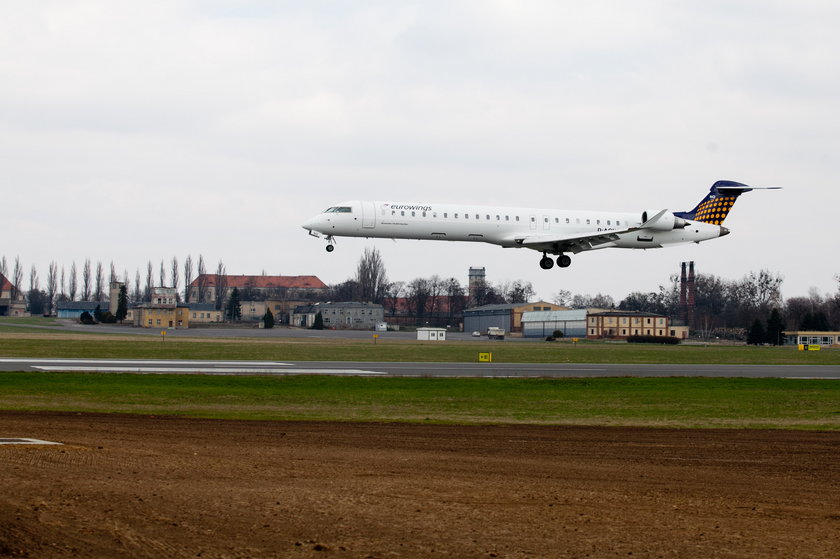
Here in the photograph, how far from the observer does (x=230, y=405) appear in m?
32.8

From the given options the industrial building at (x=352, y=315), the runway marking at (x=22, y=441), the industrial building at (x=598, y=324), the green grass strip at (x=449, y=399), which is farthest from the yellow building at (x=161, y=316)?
the runway marking at (x=22, y=441)

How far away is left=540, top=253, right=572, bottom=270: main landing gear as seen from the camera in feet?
177

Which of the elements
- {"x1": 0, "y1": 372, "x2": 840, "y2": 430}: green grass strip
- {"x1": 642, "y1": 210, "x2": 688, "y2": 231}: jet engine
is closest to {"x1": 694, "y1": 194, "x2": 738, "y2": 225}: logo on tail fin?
{"x1": 642, "y1": 210, "x2": 688, "y2": 231}: jet engine

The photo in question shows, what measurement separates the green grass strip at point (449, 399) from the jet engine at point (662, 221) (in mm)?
11718

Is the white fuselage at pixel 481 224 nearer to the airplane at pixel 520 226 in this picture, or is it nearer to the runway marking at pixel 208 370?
the airplane at pixel 520 226

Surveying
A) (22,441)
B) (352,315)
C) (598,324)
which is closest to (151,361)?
(22,441)

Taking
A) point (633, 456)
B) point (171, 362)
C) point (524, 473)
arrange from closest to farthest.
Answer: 1. point (524, 473)
2. point (633, 456)
3. point (171, 362)

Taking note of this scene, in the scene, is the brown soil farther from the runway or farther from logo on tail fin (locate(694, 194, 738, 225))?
logo on tail fin (locate(694, 194, 738, 225))

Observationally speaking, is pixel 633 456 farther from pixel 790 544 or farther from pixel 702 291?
pixel 702 291

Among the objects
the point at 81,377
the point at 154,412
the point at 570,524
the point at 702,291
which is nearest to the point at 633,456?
the point at 570,524

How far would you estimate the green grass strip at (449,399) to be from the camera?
98.2 ft

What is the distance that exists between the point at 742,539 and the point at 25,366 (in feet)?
130

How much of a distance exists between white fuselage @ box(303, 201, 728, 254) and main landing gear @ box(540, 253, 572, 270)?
1.62 ft

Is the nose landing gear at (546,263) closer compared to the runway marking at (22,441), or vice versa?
the runway marking at (22,441)
